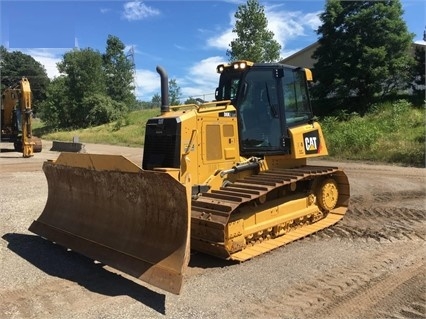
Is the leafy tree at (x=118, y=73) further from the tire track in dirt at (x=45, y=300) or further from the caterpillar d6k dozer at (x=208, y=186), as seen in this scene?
the tire track in dirt at (x=45, y=300)

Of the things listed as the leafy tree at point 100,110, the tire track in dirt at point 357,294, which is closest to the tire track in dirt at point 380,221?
the tire track in dirt at point 357,294

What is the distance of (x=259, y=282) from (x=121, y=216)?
2.00 metres

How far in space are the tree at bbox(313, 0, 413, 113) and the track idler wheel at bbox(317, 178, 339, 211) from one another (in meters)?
17.8

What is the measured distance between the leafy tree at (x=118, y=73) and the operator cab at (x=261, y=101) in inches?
1866

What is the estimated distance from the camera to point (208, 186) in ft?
20.3

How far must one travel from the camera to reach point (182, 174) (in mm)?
5980

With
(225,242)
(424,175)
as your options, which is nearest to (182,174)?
(225,242)

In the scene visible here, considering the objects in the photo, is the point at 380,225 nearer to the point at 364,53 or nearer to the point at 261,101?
the point at 261,101

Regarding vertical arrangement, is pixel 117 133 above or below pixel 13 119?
below

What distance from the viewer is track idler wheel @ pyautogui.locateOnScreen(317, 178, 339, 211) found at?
7.49 m

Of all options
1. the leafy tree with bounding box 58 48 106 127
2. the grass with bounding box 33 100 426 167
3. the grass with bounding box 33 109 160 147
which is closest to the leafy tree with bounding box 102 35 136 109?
the leafy tree with bounding box 58 48 106 127

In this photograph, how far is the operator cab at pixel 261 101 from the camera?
22.3 ft

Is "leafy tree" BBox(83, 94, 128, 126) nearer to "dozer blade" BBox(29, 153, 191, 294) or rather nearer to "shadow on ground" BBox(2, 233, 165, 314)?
"dozer blade" BBox(29, 153, 191, 294)

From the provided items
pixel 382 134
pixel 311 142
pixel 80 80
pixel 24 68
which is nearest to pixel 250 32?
pixel 382 134
